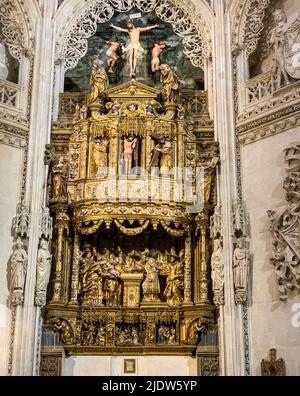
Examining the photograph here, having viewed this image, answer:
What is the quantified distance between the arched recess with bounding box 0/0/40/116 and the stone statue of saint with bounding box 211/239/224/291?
599cm

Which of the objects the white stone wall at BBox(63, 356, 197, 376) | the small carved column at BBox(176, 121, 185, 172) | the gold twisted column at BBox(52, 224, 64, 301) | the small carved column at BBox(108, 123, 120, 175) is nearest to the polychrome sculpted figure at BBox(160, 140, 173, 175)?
the small carved column at BBox(176, 121, 185, 172)

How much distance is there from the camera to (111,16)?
679 inches

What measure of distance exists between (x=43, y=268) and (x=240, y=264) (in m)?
4.34

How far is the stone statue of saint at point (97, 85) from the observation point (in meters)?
15.5

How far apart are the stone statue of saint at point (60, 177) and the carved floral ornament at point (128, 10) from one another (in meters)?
2.94

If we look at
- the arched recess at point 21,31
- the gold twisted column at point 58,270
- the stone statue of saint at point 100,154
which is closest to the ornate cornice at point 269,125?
the stone statue of saint at point 100,154

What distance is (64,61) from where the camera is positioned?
16.5 metres

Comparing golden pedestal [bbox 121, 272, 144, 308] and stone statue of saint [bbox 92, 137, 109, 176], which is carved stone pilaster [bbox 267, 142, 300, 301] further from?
stone statue of saint [bbox 92, 137, 109, 176]

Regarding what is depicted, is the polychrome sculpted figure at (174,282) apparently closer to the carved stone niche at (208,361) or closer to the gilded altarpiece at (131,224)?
the gilded altarpiece at (131,224)

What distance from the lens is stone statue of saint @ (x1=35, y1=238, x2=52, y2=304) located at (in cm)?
1405

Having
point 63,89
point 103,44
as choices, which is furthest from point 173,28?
point 63,89

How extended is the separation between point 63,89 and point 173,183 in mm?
4241

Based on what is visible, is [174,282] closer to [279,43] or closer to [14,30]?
[279,43]

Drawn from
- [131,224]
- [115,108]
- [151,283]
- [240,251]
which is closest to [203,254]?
[240,251]
